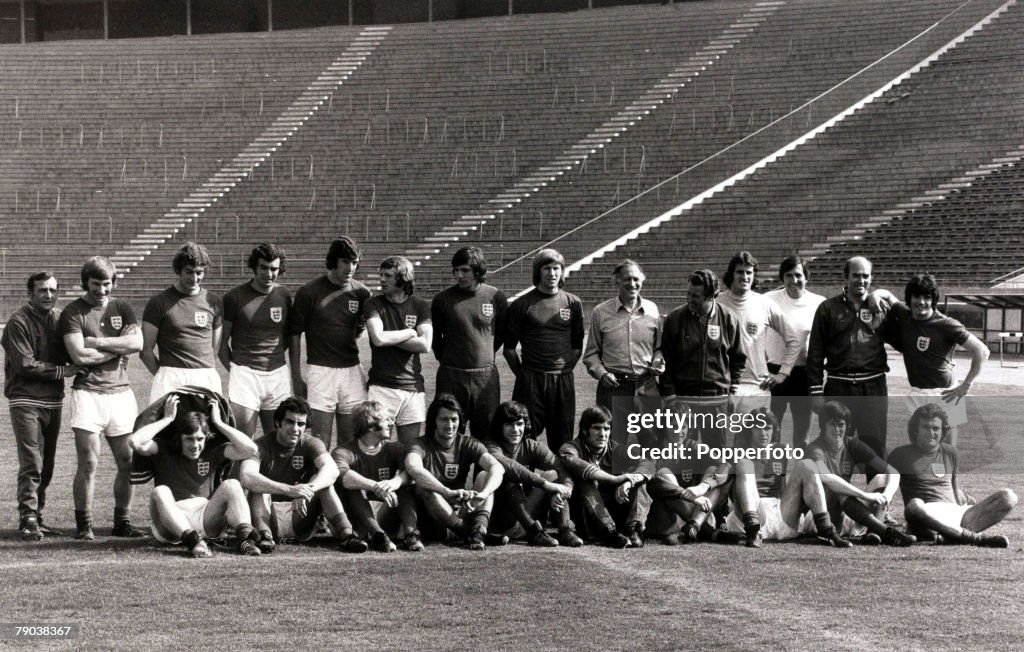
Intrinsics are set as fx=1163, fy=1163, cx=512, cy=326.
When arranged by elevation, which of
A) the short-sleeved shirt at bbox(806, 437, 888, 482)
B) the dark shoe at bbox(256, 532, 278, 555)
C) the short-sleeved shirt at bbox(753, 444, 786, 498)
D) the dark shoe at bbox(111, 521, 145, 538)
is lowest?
the dark shoe at bbox(111, 521, 145, 538)

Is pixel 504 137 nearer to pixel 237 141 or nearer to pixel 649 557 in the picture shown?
pixel 237 141

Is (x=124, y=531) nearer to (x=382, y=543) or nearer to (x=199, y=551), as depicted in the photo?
(x=199, y=551)

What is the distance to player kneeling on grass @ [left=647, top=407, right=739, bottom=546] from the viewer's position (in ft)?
23.3

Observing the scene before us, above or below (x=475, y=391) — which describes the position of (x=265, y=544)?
below

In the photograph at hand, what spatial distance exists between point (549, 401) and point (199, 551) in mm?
2420

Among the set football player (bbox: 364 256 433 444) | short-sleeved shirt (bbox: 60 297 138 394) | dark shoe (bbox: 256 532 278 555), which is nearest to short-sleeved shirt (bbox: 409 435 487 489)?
football player (bbox: 364 256 433 444)

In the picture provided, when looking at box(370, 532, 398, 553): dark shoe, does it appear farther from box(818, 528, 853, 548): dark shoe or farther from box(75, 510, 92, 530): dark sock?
box(818, 528, 853, 548): dark shoe

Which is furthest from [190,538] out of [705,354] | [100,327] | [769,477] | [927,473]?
[927,473]

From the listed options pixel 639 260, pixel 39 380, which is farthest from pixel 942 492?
pixel 639 260

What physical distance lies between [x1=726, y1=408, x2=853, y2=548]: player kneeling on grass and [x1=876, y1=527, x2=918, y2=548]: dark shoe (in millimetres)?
278

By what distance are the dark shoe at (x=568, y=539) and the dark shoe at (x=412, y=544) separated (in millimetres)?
844

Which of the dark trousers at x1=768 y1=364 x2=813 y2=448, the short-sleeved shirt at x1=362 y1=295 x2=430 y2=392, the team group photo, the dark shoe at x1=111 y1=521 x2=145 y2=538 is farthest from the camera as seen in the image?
the dark trousers at x1=768 y1=364 x2=813 y2=448

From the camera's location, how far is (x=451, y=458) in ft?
23.5

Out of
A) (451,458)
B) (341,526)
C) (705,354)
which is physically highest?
(705,354)
